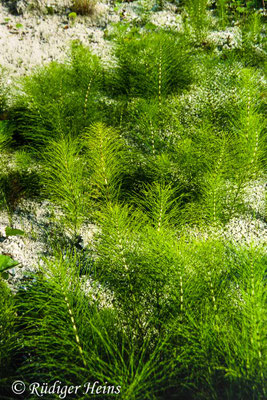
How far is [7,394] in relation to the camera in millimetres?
1396

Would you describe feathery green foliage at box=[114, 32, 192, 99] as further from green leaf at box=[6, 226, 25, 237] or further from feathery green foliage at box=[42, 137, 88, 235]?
green leaf at box=[6, 226, 25, 237]

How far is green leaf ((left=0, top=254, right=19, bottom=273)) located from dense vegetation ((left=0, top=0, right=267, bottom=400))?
129 mm

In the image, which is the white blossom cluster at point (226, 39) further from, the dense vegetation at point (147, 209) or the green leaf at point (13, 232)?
the green leaf at point (13, 232)

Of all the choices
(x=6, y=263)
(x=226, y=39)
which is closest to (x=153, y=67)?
(x=226, y=39)

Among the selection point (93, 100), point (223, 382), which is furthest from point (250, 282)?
point (93, 100)

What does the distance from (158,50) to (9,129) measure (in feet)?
4.37

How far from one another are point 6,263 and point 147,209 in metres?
0.92

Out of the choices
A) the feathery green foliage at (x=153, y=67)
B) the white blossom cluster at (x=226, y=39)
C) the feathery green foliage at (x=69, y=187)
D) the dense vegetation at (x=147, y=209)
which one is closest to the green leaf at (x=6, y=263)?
the dense vegetation at (x=147, y=209)

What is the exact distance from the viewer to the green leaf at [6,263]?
178cm

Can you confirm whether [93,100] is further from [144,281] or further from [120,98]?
[144,281]

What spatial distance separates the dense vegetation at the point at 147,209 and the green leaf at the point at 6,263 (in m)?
0.13

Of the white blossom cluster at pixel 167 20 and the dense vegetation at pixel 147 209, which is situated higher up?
the white blossom cluster at pixel 167 20

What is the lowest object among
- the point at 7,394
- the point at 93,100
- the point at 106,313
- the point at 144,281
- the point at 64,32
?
the point at 7,394

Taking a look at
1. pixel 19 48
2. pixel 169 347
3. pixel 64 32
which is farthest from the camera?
pixel 64 32
